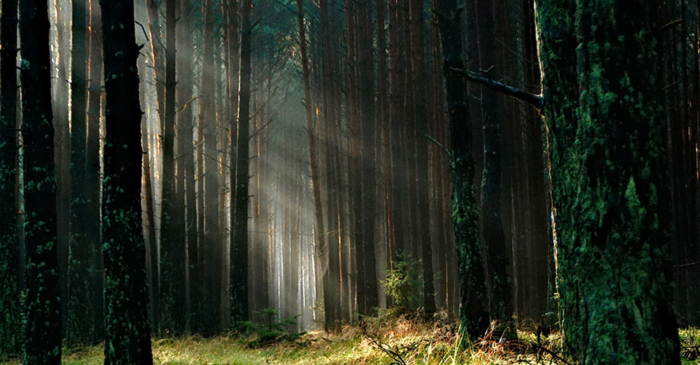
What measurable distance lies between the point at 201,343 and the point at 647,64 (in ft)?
39.5

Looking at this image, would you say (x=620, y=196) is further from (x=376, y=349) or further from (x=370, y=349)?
(x=370, y=349)

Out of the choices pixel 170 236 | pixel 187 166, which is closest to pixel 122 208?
pixel 170 236

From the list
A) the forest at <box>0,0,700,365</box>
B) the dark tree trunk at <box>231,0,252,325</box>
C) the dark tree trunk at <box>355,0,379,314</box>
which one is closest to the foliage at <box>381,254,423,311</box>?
the forest at <box>0,0,700,365</box>

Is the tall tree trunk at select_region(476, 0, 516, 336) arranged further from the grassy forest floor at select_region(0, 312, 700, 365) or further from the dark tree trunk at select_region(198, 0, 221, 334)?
the dark tree trunk at select_region(198, 0, 221, 334)

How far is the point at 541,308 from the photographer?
16156 mm

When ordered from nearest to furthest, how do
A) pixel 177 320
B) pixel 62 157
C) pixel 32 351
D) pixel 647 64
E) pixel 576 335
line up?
pixel 647 64 < pixel 576 335 < pixel 32 351 < pixel 177 320 < pixel 62 157

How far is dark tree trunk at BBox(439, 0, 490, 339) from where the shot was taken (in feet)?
28.8

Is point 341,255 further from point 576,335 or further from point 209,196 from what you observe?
point 576,335

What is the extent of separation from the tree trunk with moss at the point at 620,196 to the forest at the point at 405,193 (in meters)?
0.01

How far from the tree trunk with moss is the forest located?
0.01m

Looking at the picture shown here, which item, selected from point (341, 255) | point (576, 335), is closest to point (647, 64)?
point (576, 335)

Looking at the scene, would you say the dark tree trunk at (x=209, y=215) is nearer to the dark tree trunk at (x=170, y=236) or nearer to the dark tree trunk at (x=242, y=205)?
the dark tree trunk at (x=170, y=236)

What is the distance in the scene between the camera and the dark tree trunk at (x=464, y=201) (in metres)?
8.78

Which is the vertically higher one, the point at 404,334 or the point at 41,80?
the point at 41,80
